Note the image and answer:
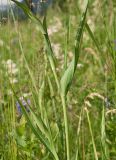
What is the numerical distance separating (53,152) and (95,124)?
771 millimetres

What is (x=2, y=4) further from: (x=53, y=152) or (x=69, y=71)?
(x=53, y=152)

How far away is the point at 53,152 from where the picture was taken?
3.33 ft

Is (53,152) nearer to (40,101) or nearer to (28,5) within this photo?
(40,101)

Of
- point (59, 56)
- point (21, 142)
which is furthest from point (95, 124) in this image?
point (59, 56)

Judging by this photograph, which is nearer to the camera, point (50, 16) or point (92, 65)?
point (92, 65)

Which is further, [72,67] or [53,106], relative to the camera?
[53,106]

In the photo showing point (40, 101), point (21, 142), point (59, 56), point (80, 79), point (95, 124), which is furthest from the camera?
point (59, 56)

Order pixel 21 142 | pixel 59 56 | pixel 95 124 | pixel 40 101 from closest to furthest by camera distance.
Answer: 1. pixel 40 101
2. pixel 21 142
3. pixel 95 124
4. pixel 59 56

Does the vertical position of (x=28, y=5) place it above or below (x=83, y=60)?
below

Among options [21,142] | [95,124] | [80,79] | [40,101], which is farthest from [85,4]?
[80,79]

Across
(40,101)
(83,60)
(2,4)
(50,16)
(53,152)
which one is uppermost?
(50,16)

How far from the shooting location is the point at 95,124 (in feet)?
5.80

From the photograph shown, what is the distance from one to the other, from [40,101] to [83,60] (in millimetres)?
1914

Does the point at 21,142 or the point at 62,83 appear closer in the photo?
the point at 62,83
